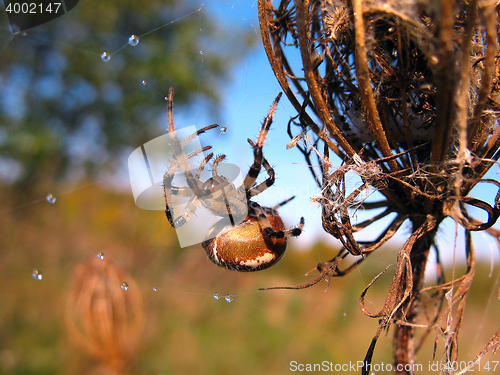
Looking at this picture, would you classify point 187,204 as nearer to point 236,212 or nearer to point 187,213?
point 187,213

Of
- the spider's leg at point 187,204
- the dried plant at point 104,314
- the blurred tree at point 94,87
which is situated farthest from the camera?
the blurred tree at point 94,87

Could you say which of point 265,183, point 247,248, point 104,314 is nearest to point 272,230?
point 247,248

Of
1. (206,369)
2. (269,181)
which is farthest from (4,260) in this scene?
(269,181)

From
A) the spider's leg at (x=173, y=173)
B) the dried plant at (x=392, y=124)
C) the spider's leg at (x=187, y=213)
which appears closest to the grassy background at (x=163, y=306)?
the spider's leg at (x=187, y=213)

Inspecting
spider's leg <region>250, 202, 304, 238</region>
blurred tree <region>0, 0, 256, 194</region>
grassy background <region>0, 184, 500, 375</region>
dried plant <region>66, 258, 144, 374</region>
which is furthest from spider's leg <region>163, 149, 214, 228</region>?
blurred tree <region>0, 0, 256, 194</region>

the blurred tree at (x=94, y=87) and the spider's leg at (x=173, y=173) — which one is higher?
the blurred tree at (x=94, y=87)

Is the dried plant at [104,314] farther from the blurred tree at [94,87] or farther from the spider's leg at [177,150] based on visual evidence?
the blurred tree at [94,87]
